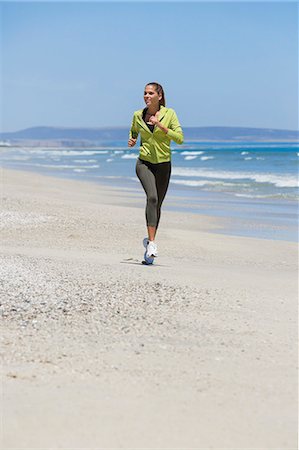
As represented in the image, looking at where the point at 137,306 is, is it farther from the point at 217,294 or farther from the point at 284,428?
the point at 284,428

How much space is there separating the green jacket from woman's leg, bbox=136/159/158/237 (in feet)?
0.37

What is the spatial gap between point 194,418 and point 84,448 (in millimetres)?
603

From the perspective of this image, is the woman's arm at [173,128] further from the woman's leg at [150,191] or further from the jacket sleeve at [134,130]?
the woman's leg at [150,191]

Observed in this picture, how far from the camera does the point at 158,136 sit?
8289mm

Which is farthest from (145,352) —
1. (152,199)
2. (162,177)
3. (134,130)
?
(134,130)

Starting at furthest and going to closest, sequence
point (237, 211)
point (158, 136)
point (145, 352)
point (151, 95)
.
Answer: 1. point (237, 211)
2. point (158, 136)
3. point (151, 95)
4. point (145, 352)

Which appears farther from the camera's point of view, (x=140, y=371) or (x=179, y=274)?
(x=179, y=274)

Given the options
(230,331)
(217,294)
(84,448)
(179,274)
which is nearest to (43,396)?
(84,448)

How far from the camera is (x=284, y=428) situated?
3.88m

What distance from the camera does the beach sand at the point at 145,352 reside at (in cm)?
383

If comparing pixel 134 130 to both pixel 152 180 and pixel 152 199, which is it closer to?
pixel 152 180

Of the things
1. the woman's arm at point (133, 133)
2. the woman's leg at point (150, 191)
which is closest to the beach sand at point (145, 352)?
the woman's leg at point (150, 191)

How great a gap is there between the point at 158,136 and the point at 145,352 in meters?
3.77

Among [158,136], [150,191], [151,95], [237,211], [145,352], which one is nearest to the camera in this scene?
[145,352]
